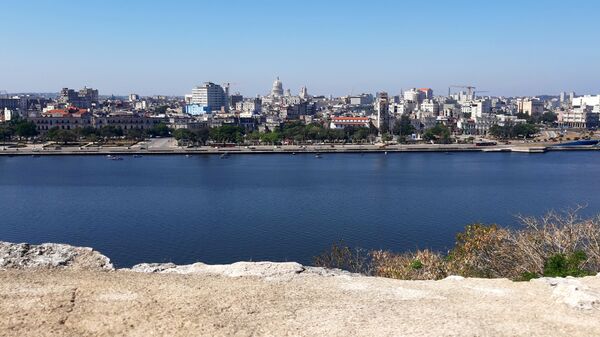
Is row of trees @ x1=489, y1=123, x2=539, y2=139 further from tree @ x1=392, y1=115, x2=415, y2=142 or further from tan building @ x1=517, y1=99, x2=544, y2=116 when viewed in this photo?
tan building @ x1=517, y1=99, x2=544, y2=116

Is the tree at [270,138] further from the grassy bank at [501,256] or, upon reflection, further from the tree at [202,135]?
the grassy bank at [501,256]

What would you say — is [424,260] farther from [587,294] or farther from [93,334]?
[93,334]

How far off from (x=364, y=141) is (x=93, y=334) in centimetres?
3664

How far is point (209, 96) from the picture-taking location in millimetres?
76688

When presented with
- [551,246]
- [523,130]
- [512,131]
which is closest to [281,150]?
[512,131]

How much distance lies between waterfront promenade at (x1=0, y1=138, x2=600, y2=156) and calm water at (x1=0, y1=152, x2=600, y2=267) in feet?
7.31

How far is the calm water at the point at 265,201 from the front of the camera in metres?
11.8

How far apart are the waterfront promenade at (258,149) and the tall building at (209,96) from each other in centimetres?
3955

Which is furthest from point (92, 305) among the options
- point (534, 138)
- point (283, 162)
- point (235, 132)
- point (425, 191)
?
point (534, 138)

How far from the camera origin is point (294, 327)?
3.92 m

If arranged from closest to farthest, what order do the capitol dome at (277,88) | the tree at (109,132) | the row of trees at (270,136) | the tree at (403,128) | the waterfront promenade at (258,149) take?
1. the waterfront promenade at (258,149)
2. the row of trees at (270,136)
3. the tree at (109,132)
4. the tree at (403,128)
5. the capitol dome at (277,88)

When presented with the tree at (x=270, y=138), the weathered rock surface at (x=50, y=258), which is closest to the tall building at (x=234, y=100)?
the tree at (x=270, y=138)

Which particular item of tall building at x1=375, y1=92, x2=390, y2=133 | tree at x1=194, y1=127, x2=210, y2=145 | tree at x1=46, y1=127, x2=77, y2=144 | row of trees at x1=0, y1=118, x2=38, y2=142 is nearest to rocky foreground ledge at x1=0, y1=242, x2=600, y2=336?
tree at x1=194, y1=127, x2=210, y2=145

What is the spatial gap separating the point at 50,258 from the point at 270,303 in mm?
2317
